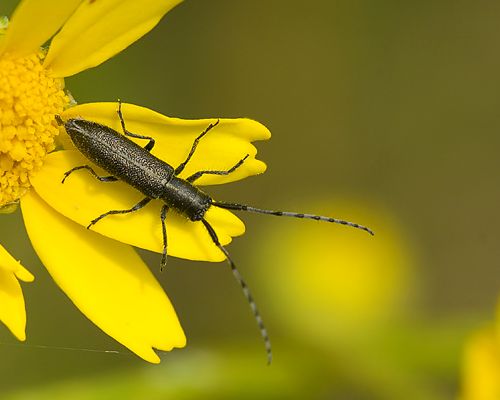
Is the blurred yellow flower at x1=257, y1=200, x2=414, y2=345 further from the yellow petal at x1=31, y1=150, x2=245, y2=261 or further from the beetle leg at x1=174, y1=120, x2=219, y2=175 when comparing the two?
the beetle leg at x1=174, y1=120, x2=219, y2=175

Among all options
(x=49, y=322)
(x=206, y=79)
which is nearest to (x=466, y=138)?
(x=206, y=79)

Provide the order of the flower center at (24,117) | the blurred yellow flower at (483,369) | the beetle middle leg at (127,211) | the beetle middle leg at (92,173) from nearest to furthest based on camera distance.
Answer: the flower center at (24,117)
the beetle middle leg at (127,211)
the beetle middle leg at (92,173)
the blurred yellow flower at (483,369)

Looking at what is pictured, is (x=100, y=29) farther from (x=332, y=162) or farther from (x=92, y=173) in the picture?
(x=332, y=162)

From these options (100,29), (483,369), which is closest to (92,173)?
(100,29)

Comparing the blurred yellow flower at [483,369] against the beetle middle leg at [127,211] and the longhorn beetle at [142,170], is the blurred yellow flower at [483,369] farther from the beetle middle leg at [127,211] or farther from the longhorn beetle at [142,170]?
the beetle middle leg at [127,211]

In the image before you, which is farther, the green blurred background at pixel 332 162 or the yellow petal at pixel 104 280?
the green blurred background at pixel 332 162

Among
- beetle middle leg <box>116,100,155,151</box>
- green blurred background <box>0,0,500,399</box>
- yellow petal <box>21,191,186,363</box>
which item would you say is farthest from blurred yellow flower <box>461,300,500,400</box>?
green blurred background <box>0,0,500,399</box>

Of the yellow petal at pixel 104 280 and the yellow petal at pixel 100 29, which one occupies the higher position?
the yellow petal at pixel 100 29

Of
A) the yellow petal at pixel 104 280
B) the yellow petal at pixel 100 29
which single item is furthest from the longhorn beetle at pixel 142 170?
the yellow petal at pixel 100 29
